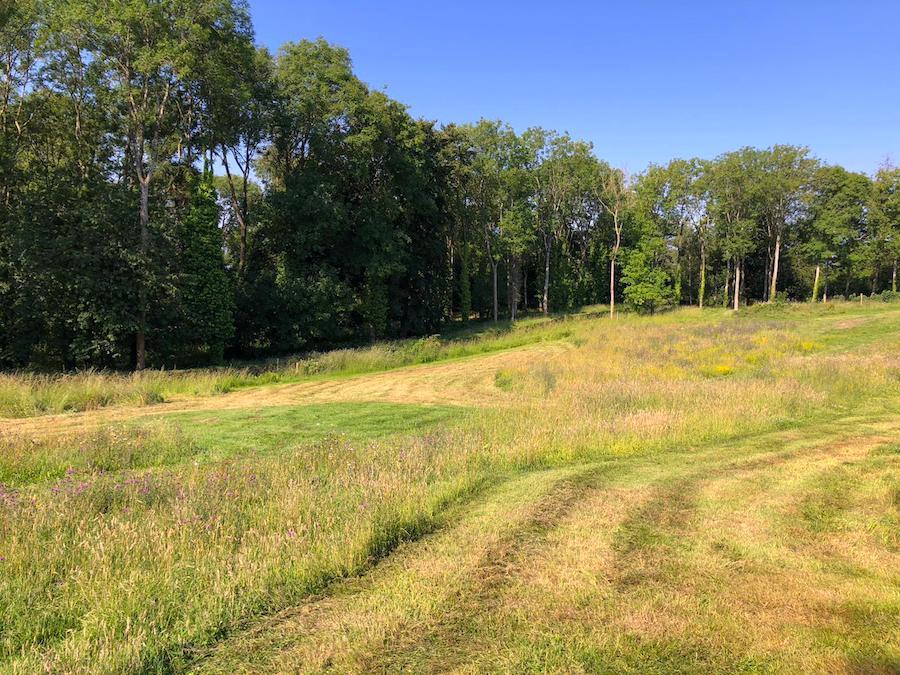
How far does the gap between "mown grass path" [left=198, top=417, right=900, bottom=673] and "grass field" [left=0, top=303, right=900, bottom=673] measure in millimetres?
23

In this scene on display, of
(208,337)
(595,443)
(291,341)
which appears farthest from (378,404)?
(291,341)

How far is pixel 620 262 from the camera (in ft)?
206

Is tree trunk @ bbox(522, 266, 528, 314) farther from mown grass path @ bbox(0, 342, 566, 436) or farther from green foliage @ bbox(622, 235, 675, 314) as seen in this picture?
mown grass path @ bbox(0, 342, 566, 436)

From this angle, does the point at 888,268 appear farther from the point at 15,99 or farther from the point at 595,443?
the point at 15,99

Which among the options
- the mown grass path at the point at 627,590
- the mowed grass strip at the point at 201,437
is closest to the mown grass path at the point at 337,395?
the mowed grass strip at the point at 201,437

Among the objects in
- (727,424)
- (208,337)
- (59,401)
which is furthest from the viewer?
(208,337)

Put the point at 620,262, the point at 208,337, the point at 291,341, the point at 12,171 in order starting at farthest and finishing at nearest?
the point at 620,262 → the point at 291,341 → the point at 208,337 → the point at 12,171

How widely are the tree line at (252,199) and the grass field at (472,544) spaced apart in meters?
15.0

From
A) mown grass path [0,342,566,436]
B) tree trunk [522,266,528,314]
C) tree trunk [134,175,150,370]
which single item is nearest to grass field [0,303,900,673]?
mown grass path [0,342,566,436]

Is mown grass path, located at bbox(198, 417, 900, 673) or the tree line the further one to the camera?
the tree line

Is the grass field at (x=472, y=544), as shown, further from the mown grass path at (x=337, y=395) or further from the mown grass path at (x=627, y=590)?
the mown grass path at (x=337, y=395)

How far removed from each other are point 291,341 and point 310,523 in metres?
28.1

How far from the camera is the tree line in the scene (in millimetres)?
22688

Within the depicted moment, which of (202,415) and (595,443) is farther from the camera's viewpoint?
(202,415)
